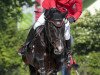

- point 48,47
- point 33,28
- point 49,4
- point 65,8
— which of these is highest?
point 49,4

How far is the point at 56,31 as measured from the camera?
31.9 feet

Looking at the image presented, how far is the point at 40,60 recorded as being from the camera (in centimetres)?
1034

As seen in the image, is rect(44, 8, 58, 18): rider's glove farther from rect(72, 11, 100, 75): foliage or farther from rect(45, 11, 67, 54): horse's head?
rect(72, 11, 100, 75): foliage

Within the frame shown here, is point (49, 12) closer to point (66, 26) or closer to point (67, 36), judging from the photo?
point (66, 26)

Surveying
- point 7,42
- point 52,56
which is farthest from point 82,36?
point 52,56

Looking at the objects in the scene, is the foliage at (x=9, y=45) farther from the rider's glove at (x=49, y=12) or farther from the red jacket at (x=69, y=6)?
the rider's glove at (x=49, y=12)

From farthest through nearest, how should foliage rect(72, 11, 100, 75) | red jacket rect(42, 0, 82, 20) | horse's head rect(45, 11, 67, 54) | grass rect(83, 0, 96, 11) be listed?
grass rect(83, 0, 96, 11), foliage rect(72, 11, 100, 75), red jacket rect(42, 0, 82, 20), horse's head rect(45, 11, 67, 54)

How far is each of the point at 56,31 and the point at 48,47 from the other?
1.97ft

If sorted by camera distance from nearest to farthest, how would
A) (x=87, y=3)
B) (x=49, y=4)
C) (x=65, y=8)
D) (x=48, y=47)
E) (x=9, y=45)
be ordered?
(x=48, y=47)
(x=49, y=4)
(x=65, y=8)
(x=9, y=45)
(x=87, y=3)

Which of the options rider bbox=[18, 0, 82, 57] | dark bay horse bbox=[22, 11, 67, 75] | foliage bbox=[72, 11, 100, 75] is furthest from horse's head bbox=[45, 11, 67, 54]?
foliage bbox=[72, 11, 100, 75]

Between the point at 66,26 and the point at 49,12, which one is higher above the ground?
the point at 49,12

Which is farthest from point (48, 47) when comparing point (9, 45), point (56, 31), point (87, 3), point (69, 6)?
point (87, 3)

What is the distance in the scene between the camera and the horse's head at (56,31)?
971 centimetres

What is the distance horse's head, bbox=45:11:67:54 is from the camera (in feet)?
31.9
